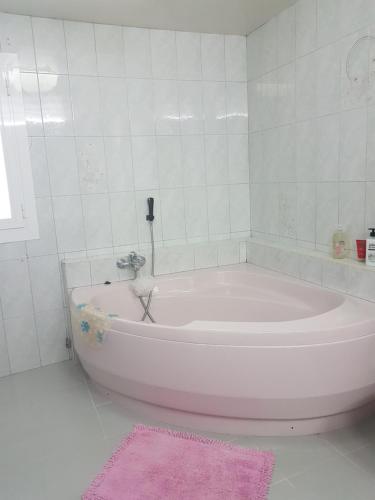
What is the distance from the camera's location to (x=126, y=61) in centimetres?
270

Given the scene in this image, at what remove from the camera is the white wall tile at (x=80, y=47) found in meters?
2.55

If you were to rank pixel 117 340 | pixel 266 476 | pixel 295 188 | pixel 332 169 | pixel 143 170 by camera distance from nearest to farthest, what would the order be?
pixel 266 476
pixel 117 340
pixel 332 169
pixel 295 188
pixel 143 170

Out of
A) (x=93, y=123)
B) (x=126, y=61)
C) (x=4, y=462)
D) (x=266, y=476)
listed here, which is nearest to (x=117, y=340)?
(x=4, y=462)

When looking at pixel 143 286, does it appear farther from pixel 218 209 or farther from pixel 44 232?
pixel 218 209

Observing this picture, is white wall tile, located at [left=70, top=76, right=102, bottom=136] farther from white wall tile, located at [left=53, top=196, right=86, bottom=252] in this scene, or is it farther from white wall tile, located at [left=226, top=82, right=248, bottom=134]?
white wall tile, located at [left=226, top=82, right=248, bottom=134]

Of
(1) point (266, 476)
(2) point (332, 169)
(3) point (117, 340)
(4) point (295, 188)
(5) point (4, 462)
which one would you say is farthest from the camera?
(4) point (295, 188)

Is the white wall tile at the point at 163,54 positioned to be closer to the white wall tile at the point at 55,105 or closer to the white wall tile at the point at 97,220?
the white wall tile at the point at 55,105

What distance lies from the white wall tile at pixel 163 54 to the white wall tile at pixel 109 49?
0.22 meters

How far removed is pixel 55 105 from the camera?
8.46 feet

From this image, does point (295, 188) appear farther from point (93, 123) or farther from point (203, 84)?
point (93, 123)

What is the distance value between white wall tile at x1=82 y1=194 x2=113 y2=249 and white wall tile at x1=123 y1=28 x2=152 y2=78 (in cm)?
88

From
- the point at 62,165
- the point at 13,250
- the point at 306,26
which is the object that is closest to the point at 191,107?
the point at 306,26

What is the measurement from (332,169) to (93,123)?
5.16 ft

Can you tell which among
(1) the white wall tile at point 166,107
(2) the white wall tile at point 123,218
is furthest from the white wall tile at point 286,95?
(2) the white wall tile at point 123,218
